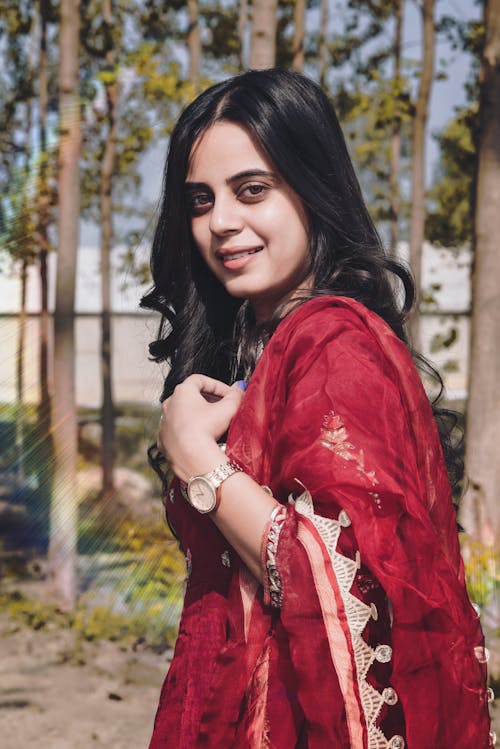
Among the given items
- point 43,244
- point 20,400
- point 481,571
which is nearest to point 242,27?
point 43,244

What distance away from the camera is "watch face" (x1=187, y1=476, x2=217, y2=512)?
125 centimetres

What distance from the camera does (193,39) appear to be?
8531mm

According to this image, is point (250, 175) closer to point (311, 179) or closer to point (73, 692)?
point (311, 179)

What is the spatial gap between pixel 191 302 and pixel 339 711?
964 mm

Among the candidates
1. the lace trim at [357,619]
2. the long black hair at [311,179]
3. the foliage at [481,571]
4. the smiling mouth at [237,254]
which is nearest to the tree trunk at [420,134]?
the foliage at [481,571]

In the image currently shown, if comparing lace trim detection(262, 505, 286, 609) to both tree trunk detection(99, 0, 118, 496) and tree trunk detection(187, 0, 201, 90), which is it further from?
tree trunk detection(187, 0, 201, 90)

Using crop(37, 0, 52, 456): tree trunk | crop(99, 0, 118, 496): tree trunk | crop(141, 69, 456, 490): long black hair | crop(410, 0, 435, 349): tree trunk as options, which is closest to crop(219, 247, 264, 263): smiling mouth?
crop(141, 69, 456, 490): long black hair

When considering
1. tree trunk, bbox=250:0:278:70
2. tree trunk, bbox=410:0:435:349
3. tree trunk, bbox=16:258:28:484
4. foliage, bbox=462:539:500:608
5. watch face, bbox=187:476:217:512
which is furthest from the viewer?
tree trunk, bbox=410:0:435:349

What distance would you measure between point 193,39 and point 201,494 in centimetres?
808

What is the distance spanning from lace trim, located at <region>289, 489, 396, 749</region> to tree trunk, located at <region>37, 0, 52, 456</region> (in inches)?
209

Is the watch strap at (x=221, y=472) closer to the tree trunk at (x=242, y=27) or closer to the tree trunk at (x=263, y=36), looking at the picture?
the tree trunk at (x=263, y=36)

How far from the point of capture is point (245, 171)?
1468mm

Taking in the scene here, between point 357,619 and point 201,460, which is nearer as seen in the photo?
point 357,619

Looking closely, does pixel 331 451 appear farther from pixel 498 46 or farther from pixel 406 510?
pixel 498 46
